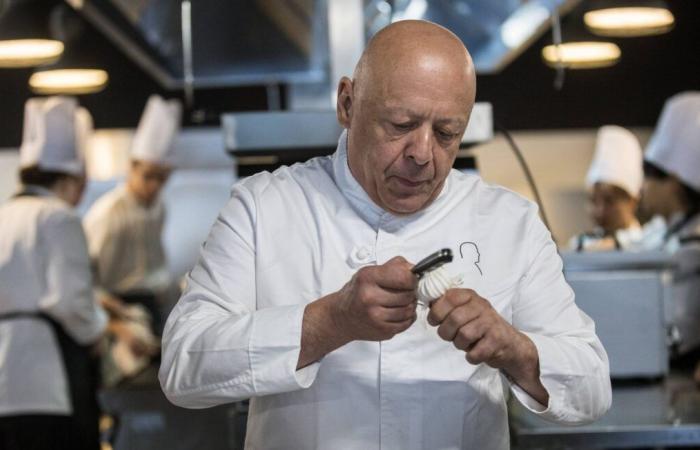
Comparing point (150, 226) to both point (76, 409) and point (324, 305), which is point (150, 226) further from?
point (324, 305)

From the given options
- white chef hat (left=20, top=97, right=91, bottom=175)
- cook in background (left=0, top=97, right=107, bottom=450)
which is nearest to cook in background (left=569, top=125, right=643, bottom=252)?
white chef hat (left=20, top=97, right=91, bottom=175)

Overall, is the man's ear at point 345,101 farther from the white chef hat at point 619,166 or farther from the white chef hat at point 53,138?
the white chef hat at point 619,166

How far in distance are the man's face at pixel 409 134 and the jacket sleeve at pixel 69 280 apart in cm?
232

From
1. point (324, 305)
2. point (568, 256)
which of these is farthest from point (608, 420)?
point (324, 305)

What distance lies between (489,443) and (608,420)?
35.0 inches

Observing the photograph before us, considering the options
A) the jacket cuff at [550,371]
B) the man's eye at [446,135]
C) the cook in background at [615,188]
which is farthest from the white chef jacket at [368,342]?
the cook in background at [615,188]

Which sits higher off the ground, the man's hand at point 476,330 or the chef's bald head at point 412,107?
the chef's bald head at point 412,107

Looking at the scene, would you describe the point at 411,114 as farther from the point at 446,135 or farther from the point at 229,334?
the point at 229,334

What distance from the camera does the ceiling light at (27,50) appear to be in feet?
11.6

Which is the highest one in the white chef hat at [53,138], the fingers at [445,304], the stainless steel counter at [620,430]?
the fingers at [445,304]

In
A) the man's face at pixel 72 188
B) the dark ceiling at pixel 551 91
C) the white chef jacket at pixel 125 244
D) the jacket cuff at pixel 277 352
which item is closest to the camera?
the jacket cuff at pixel 277 352

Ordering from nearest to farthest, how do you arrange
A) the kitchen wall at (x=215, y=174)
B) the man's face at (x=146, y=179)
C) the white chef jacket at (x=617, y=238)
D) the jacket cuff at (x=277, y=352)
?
the jacket cuff at (x=277, y=352)
the white chef jacket at (x=617, y=238)
the man's face at (x=146, y=179)
the kitchen wall at (x=215, y=174)

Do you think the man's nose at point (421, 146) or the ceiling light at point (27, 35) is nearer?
the man's nose at point (421, 146)

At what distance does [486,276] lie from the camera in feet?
5.14
